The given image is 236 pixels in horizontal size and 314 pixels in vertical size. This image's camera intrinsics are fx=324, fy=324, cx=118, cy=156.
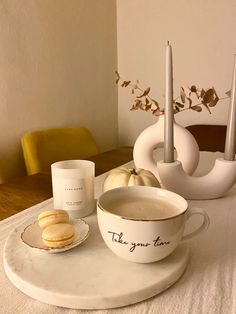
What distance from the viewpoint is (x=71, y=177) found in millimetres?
650

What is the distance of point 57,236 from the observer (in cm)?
50

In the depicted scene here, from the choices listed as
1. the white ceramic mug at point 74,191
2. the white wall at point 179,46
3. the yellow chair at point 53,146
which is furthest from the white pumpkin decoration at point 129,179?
the white wall at point 179,46

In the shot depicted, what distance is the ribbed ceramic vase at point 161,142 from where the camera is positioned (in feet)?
2.76

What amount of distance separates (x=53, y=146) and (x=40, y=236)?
1.05 meters

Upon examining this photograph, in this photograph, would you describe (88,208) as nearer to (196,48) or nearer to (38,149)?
(38,149)

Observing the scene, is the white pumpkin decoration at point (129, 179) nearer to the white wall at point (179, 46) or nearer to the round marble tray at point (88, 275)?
the round marble tray at point (88, 275)

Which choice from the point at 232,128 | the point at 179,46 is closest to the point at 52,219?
the point at 232,128

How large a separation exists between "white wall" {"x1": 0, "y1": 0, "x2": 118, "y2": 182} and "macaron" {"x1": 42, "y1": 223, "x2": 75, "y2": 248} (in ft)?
3.08

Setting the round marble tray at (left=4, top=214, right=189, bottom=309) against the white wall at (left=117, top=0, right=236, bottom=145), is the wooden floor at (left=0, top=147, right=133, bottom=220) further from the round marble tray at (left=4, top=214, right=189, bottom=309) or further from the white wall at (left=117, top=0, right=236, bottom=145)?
the white wall at (left=117, top=0, right=236, bottom=145)

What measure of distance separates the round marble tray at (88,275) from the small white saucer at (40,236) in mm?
12

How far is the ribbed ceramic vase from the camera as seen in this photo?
841 millimetres

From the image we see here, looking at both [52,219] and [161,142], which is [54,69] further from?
[52,219]

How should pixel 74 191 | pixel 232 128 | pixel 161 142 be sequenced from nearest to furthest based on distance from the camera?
pixel 74 191 → pixel 232 128 → pixel 161 142

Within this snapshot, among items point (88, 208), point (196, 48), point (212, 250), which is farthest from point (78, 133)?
point (212, 250)
